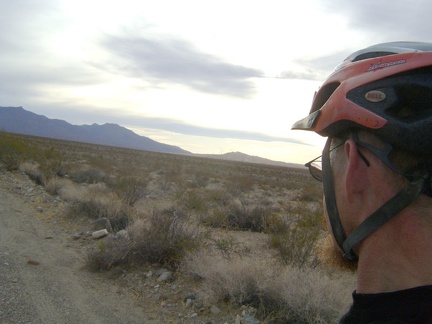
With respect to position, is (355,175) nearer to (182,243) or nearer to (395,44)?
(395,44)

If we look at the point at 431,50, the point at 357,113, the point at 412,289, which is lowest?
the point at 412,289

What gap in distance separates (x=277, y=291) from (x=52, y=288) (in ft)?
9.55

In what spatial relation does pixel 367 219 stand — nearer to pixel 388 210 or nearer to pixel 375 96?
pixel 388 210

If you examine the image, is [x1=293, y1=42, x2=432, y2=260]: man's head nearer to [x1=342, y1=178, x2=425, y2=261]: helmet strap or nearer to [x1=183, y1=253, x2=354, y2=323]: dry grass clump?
[x1=342, y1=178, x2=425, y2=261]: helmet strap


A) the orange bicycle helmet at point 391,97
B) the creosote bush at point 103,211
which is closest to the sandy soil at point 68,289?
the creosote bush at point 103,211

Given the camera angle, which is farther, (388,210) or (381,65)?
(381,65)

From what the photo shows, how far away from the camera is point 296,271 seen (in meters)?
4.82

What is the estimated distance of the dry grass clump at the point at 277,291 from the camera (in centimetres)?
416

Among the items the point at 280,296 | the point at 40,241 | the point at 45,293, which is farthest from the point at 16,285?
the point at 280,296

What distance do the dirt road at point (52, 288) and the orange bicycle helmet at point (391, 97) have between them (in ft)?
12.5

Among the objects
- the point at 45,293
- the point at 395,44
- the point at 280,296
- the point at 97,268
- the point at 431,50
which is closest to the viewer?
the point at 431,50

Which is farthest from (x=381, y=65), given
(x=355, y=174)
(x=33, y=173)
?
(x=33, y=173)

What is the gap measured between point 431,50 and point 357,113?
0.34m

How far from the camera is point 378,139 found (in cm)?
129
